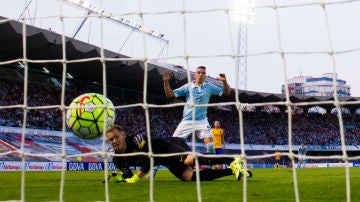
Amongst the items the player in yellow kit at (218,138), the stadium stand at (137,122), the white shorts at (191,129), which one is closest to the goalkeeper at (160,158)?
the white shorts at (191,129)

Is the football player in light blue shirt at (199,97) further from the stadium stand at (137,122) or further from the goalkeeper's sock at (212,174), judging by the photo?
the stadium stand at (137,122)

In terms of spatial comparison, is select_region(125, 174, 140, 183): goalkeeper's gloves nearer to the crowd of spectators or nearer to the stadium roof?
the crowd of spectators

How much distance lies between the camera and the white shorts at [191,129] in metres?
8.27

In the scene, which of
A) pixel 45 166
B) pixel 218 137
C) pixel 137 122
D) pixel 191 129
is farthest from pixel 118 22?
pixel 191 129

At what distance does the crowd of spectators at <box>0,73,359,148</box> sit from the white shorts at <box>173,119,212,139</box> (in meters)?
8.18

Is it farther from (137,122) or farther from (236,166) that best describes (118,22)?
(236,166)

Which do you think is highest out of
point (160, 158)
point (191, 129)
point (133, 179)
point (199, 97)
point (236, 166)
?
point (199, 97)

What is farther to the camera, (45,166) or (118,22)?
(118,22)

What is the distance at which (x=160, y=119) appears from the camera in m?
33.6

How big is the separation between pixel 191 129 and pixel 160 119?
2542 centimetres

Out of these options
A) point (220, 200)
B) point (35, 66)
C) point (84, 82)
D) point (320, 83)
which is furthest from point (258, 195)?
point (320, 83)

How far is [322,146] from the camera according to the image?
133 ft

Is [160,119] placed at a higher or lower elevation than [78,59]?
lower

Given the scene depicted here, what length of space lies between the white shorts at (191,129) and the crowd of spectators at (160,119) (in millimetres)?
8181
